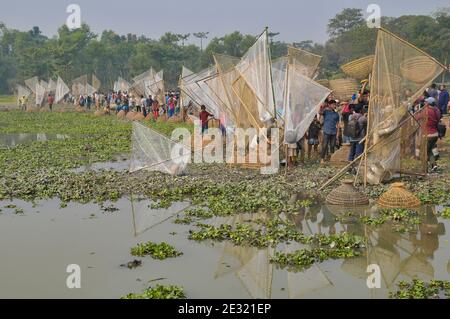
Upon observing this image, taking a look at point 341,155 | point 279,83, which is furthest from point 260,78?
point 279,83

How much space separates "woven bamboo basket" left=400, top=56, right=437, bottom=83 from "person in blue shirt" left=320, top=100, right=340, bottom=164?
3.09 m

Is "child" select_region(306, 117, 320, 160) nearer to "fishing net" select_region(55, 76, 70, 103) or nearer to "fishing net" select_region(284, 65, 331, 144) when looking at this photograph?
"fishing net" select_region(284, 65, 331, 144)

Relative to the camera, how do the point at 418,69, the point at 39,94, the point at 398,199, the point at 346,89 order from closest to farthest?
the point at 398,199 < the point at 418,69 < the point at 346,89 < the point at 39,94

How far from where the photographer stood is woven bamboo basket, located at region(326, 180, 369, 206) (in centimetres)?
1058

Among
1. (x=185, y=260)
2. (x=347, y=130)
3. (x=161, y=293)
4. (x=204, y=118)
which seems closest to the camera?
(x=161, y=293)

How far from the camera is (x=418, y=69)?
11.7 m

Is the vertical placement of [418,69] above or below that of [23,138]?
above

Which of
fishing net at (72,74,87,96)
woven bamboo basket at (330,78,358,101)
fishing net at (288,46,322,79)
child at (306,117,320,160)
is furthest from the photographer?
fishing net at (72,74,87,96)

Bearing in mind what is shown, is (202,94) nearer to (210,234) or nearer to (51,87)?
(210,234)

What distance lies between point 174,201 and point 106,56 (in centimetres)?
6992

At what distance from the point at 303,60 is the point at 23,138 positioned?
13849 mm

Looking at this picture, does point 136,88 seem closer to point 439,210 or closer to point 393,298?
point 439,210

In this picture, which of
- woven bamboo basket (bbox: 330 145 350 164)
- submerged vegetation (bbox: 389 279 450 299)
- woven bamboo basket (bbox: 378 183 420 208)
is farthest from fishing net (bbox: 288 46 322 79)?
submerged vegetation (bbox: 389 279 450 299)

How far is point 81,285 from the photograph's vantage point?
6.90 m
